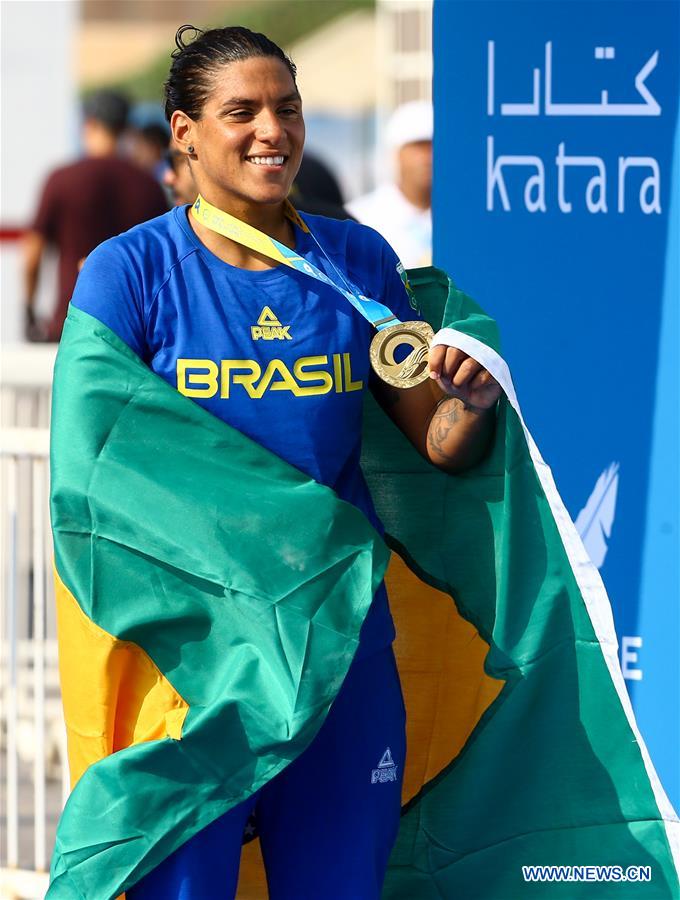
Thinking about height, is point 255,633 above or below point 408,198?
below

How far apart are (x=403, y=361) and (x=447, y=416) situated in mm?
189

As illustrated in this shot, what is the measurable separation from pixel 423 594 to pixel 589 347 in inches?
42.0

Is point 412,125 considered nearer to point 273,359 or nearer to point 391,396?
point 391,396

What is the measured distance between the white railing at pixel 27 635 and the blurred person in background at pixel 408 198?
1763 millimetres

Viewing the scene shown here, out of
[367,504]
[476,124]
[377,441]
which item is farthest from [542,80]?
[367,504]

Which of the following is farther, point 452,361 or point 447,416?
point 447,416

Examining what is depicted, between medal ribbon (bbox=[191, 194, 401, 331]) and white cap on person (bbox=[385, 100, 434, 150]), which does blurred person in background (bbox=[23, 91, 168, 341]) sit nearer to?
white cap on person (bbox=[385, 100, 434, 150])

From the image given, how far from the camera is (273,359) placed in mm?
2896

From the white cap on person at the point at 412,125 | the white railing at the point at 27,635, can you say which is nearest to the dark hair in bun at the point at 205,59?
the white railing at the point at 27,635

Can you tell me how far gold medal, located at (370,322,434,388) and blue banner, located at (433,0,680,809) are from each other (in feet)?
4.11

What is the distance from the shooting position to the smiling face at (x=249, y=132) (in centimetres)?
292

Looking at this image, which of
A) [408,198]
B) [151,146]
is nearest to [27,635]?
[408,198]

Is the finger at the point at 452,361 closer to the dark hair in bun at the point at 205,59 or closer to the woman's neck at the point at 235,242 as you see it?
the woman's neck at the point at 235,242

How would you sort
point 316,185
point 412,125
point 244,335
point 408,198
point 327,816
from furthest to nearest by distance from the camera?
point 412,125 → point 408,198 → point 316,185 → point 327,816 → point 244,335
